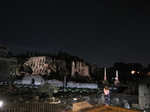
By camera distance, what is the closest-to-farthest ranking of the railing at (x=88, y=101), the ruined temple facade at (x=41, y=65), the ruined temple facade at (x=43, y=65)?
the railing at (x=88, y=101) → the ruined temple facade at (x=41, y=65) → the ruined temple facade at (x=43, y=65)

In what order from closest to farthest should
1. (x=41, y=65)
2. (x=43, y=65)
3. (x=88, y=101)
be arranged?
1. (x=88, y=101)
2. (x=43, y=65)
3. (x=41, y=65)

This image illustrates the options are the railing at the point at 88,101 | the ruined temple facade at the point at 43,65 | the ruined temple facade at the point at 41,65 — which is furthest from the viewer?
the ruined temple facade at the point at 43,65

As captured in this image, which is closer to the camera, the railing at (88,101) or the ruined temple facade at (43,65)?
the railing at (88,101)

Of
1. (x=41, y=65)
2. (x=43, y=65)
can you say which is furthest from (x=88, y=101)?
(x=41, y=65)

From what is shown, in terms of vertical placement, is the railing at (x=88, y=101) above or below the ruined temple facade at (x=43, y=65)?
below

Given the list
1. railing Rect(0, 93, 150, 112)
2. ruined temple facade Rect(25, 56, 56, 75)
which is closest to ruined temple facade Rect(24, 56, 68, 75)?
ruined temple facade Rect(25, 56, 56, 75)

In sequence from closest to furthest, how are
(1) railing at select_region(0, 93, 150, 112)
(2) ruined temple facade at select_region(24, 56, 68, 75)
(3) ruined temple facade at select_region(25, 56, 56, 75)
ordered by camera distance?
(1) railing at select_region(0, 93, 150, 112)
(3) ruined temple facade at select_region(25, 56, 56, 75)
(2) ruined temple facade at select_region(24, 56, 68, 75)

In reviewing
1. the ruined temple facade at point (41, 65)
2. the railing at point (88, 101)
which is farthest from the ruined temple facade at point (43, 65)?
the railing at point (88, 101)

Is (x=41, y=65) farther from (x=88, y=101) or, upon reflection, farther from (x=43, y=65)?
(x=88, y=101)

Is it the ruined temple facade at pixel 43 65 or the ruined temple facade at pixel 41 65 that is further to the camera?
the ruined temple facade at pixel 43 65

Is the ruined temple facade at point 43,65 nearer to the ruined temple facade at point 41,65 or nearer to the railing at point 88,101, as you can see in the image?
the ruined temple facade at point 41,65

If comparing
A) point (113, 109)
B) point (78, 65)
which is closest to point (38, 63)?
point (78, 65)

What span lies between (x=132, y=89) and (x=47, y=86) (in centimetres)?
→ 1313

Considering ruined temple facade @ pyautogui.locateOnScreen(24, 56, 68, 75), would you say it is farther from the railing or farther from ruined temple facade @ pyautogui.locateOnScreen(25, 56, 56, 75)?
the railing
